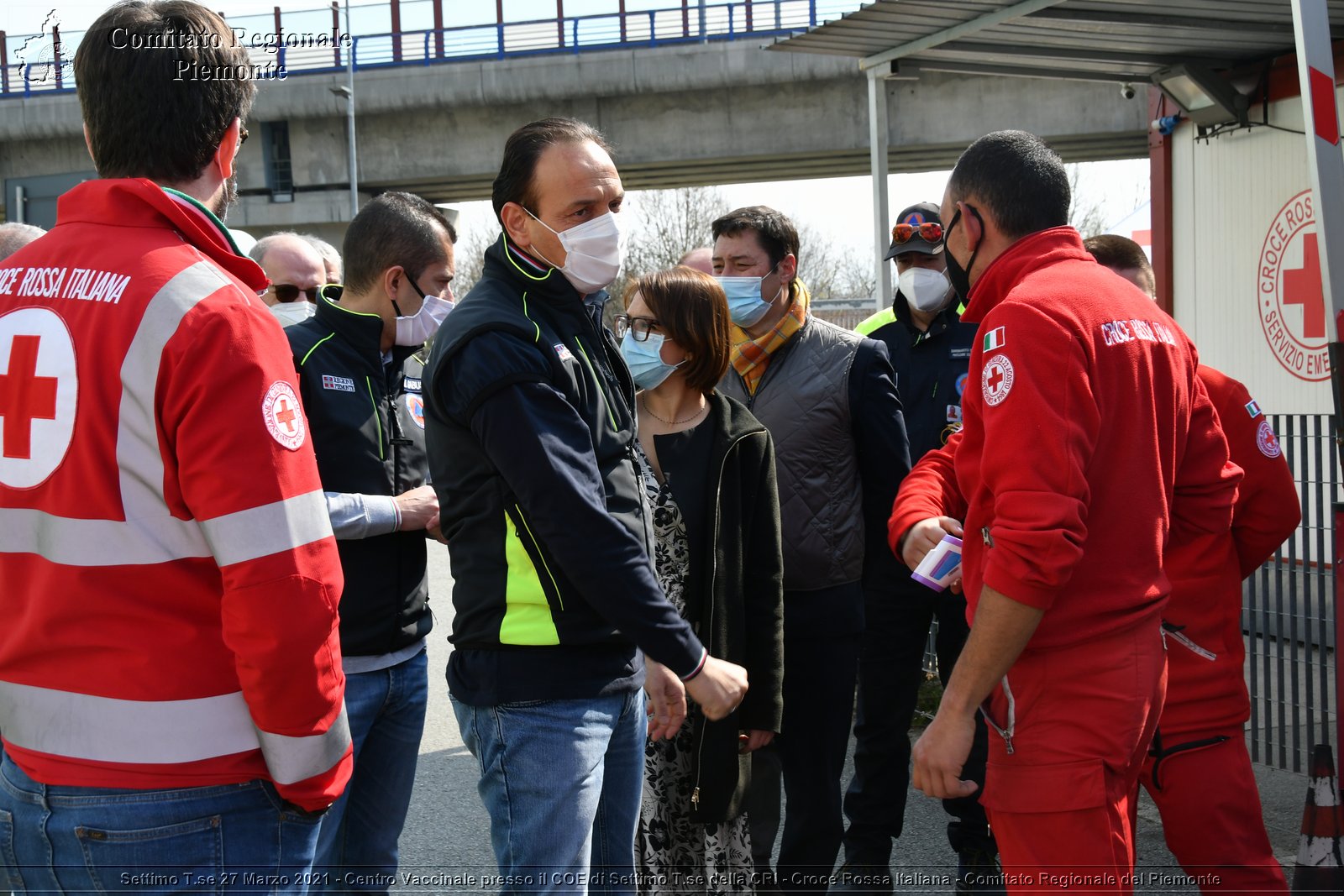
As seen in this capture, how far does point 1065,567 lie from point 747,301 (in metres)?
2.07

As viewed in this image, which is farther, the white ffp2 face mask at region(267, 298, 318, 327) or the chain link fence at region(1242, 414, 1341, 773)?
the chain link fence at region(1242, 414, 1341, 773)

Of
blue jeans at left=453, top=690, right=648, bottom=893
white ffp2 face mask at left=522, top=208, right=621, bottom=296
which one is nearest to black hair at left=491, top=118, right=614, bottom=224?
white ffp2 face mask at left=522, top=208, right=621, bottom=296

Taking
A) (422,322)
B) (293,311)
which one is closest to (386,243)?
(422,322)

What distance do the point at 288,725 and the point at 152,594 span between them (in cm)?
29

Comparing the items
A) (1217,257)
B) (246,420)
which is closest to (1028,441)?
(246,420)

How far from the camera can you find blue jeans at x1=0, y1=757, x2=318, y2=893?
1.78m

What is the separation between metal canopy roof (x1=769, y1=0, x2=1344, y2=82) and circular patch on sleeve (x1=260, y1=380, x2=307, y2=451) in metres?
5.89

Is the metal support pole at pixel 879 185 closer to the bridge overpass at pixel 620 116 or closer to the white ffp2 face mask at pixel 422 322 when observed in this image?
the white ffp2 face mask at pixel 422 322

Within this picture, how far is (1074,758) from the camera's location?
Answer: 94.0 inches

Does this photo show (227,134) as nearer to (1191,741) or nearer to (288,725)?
(288,725)

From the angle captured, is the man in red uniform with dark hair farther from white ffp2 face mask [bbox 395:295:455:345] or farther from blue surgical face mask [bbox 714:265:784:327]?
white ffp2 face mask [bbox 395:295:455:345]

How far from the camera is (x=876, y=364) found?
401cm

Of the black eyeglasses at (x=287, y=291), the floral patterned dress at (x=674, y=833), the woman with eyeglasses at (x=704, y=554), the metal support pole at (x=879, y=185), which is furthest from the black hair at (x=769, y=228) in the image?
the metal support pole at (x=879, y=185)

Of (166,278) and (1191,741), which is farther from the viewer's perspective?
(1191,741)
